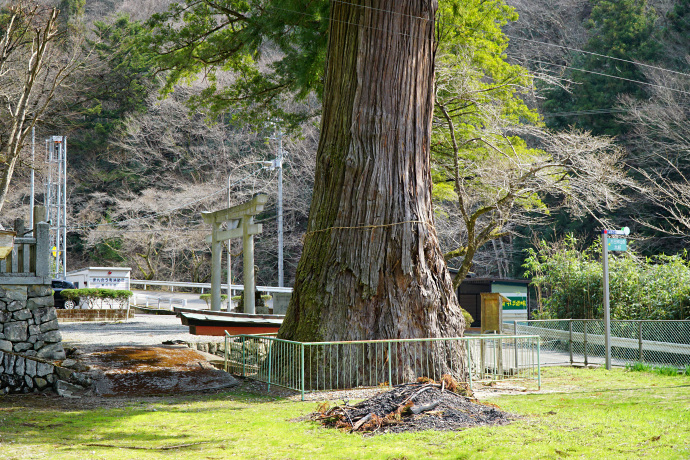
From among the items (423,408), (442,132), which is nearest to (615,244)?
(442,132)

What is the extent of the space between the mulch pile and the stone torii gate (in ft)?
39.4

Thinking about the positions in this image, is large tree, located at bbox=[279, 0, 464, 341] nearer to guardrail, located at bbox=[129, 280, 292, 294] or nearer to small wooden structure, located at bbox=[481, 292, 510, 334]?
small wooden structure, located at bbox=[481, 292, 510, 334]

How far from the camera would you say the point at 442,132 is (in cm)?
1800

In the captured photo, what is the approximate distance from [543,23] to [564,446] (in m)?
38.2

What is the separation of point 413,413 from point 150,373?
5.85 meters

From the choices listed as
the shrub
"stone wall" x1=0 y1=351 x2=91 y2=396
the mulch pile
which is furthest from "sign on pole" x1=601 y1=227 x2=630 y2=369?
"stone wall" x1=0 y1=351 x2=91 y2=396

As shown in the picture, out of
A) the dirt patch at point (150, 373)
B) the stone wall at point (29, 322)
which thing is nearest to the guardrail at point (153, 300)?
the dirt patch at point (150, 373)

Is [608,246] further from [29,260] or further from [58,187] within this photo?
[58,187]

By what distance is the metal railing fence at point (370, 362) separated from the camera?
9.78 m

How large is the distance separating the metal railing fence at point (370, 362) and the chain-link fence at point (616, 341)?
2970mm

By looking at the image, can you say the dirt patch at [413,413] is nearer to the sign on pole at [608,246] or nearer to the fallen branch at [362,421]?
the fallen branch at [362,421]

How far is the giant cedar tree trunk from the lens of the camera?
10.4m

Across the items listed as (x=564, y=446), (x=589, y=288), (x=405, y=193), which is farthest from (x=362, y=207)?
(x=589, y=288)

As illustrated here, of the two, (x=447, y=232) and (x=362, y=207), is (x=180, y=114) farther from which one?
(x=362, y=207)
